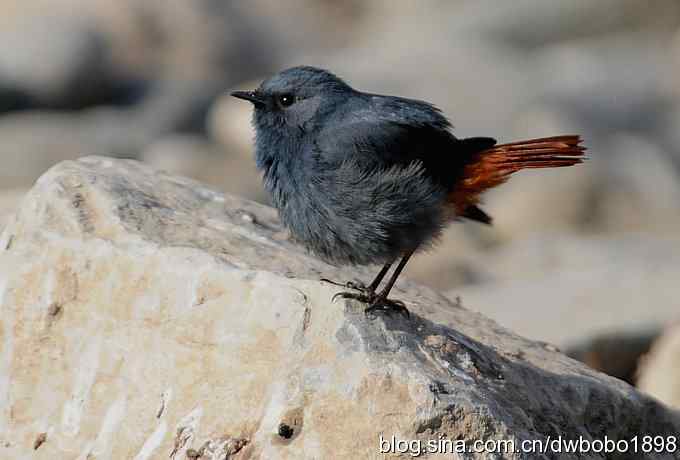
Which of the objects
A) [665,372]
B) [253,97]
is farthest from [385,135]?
[665,372]

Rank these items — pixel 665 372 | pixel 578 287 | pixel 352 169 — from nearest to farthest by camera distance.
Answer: pixel 352 169
pixel 665 372
pixel 578 287

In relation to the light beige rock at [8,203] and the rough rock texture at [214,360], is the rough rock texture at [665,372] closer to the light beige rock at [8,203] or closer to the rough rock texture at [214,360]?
the rough rock texture at [214,360]

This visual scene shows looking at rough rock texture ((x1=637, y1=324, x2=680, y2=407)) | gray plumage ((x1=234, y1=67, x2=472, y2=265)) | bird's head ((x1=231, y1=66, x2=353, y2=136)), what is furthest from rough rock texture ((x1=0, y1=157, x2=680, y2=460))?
rough rock texture ((x1=637, y1=324, x2=680, y2=407))

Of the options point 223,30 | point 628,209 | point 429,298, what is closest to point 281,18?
point 223,30

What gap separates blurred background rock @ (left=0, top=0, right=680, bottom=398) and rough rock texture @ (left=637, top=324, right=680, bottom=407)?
1964 mm

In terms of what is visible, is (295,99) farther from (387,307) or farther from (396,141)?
(387,307)

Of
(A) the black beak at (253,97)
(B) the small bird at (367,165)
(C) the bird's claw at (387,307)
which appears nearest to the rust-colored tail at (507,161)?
(B) the small bird at (367,165)

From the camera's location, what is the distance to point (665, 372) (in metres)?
6.41

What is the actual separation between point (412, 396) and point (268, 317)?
2.16 feet

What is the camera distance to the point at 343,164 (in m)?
4.85

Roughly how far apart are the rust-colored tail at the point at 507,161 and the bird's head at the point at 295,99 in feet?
2.24

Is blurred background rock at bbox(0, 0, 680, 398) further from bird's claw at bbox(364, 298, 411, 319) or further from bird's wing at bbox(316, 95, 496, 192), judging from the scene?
bird's claw at bbox(364, 298, 411, 319)

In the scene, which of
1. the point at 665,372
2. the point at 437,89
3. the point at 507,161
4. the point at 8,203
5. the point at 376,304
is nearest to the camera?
the point at 376,304

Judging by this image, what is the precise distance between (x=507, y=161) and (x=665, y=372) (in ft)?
6.67
